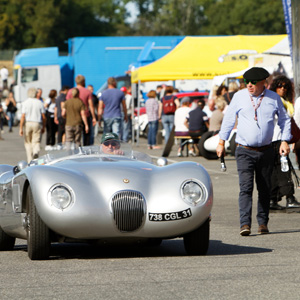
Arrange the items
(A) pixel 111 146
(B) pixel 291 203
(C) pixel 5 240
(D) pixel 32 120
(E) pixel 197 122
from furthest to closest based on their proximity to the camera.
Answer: (E) pixel 197 122 < (D) pixel 32 120 < (B) pixel 291 203 < (A) pixel 111 146 < (C) pixel 5 240

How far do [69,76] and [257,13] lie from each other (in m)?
62.1

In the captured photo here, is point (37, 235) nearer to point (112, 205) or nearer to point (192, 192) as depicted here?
point (112, 205)

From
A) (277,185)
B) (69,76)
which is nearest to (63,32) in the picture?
(69,76)

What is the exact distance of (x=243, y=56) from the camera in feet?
97.9

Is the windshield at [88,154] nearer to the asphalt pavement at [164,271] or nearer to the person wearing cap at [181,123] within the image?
the asphalt pavement at [164,271]

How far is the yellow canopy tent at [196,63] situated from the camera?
96.4 ft

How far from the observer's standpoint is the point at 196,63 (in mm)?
29906

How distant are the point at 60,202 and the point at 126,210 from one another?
0.54 m

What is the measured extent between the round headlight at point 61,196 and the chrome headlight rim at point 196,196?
3.09 feet

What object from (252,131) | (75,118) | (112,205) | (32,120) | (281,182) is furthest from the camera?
(32,120)

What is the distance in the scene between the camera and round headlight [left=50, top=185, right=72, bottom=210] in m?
8.04

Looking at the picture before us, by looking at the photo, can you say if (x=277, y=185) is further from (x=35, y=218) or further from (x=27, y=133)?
(x=27, y=133)

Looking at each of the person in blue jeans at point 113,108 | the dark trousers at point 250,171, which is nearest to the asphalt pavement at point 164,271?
the dark trousers at point 250,171

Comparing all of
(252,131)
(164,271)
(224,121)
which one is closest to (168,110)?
(224,121)
